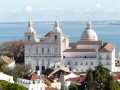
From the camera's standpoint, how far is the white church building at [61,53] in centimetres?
6231

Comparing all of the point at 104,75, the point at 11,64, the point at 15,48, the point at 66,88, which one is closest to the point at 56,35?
the point at 11,64

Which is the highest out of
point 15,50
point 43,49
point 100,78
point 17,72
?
point 100,78

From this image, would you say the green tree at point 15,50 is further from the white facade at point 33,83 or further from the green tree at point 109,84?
the green tree at point 109,84

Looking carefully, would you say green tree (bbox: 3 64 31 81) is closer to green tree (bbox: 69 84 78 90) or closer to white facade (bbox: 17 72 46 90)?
green tree (bbox: 69 84 78 90)

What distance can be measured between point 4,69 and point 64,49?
1320cm

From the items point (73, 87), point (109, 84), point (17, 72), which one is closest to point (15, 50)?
point (17, 72)

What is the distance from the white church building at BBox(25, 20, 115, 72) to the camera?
6231 cm

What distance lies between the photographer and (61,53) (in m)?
63.0

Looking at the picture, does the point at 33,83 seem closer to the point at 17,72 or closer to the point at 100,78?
the point at 100,78

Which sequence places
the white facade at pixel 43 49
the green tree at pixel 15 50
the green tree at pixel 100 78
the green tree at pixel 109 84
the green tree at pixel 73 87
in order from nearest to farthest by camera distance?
the green tree at pixel 109 84, the green tree at pixel 100 78, the green tree at pixel 73 87, the white facade at pixel 43 49, the green tree at pixel 15 50

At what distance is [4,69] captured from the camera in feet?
170

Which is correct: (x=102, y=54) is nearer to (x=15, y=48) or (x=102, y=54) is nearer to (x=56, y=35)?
(x=56, y=35)

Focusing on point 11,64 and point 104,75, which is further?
point 11,64

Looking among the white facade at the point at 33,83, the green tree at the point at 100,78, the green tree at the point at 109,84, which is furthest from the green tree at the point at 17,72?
the green tree at the point at 109,84
